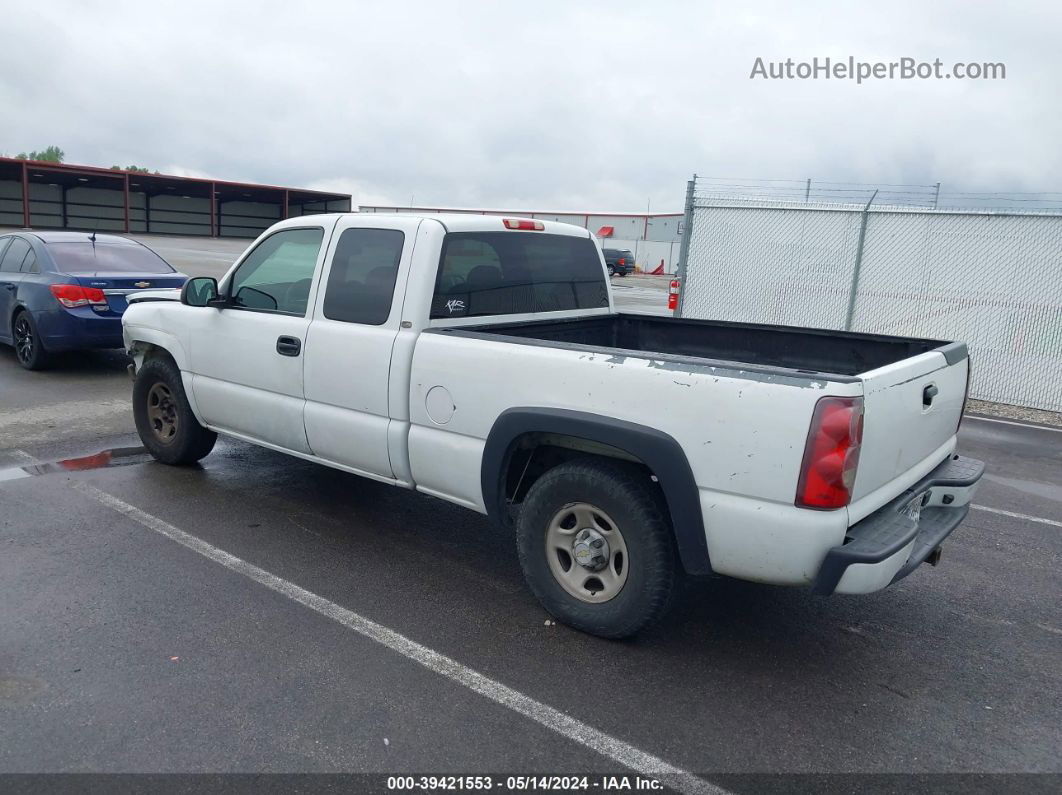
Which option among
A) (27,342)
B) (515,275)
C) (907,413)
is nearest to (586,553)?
(907,413)

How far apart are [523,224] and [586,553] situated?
225cm

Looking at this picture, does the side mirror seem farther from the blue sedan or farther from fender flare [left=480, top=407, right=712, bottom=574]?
the blue sedan

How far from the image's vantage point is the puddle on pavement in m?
6.21

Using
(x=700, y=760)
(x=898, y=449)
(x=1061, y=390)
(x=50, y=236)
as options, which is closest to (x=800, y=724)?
(x=700, y=760)

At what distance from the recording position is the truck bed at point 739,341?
485 centimetres

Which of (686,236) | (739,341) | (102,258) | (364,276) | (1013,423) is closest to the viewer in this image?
(364,276)

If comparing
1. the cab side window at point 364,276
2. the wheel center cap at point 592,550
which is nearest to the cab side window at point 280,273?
the cab side window at point 364,276

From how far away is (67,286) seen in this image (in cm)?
949

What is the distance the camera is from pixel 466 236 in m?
4.87

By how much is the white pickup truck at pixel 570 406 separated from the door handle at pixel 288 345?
0.04ft

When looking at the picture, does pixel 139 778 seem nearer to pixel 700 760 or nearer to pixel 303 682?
pixel 303 682

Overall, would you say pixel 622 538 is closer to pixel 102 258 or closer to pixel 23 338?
pixel 102 258

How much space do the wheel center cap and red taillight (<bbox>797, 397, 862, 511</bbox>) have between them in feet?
3.20

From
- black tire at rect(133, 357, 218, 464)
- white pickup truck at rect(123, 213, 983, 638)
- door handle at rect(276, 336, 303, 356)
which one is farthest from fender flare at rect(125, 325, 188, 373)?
door handle at rect(276, 336, 303, 356)
